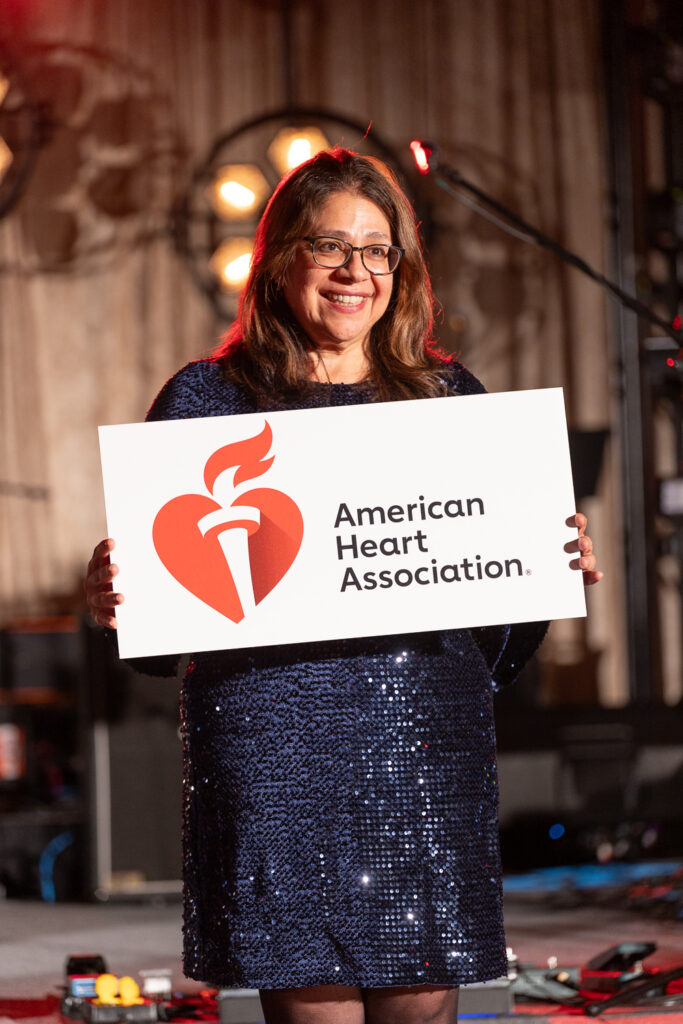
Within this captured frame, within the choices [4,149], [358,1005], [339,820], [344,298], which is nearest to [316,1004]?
[358,1005]

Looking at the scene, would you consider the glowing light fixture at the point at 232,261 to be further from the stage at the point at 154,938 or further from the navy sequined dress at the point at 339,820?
the navy sequined dress at the point at 339,820

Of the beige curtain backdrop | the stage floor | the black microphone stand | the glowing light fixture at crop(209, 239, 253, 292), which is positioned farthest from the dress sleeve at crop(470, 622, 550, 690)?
the glowing light fixture at crop(209, 239, 253, 292)

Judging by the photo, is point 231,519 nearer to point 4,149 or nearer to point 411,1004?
point 411,1004

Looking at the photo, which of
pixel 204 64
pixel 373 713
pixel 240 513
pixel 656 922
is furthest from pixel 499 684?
pixel 204 64

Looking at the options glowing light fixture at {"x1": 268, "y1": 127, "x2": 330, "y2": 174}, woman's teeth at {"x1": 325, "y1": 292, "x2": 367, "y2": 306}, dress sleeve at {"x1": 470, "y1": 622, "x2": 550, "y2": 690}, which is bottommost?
dress sleeve at {"x1": 470, "y1": 622, "x2": 550, "y2": 690}

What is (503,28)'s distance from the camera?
6633mm

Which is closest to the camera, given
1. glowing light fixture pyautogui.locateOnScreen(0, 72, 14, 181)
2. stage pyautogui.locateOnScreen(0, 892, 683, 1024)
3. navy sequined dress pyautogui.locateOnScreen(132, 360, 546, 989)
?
navy sequined dress pyautogui.locateOnScreen(132, 360, 546, 989)

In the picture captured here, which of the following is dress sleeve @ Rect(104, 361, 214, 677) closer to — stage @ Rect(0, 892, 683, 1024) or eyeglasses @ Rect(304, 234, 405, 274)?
eyeglasses @ Rect(304, 234, 405, 274)

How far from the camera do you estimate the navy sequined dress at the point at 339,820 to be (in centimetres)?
148

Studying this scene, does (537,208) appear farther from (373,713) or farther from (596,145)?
(373,713)

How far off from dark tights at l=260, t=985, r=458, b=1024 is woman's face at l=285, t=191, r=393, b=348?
30.9 inches

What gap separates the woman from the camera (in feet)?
4.86

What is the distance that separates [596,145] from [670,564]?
218 cm

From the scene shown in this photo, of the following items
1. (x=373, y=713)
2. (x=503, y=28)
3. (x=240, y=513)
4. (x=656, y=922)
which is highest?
(x=503, y=28)
